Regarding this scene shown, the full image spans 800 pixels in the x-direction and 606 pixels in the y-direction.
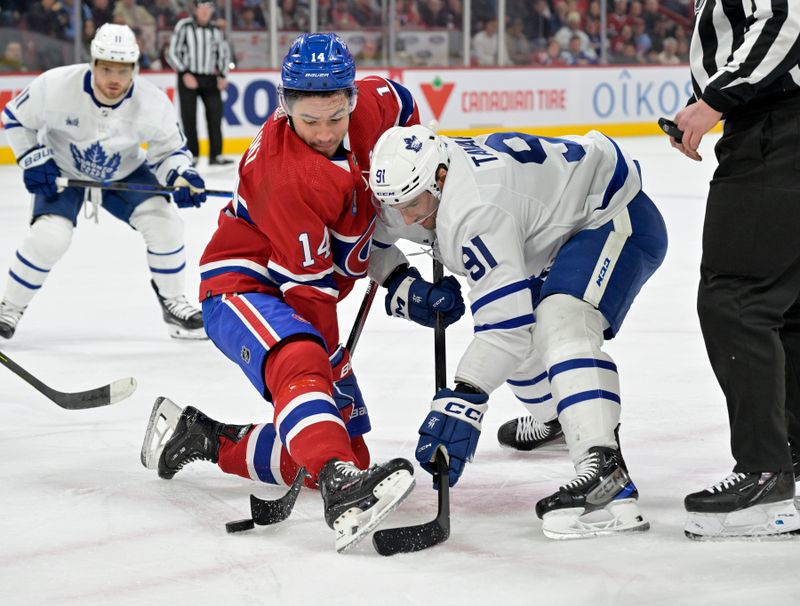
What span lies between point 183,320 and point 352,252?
1.89 meters

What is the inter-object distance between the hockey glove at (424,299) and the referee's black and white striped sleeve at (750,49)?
634 millimetres

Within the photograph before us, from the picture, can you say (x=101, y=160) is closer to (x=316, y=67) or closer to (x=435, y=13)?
(x=316, y=67)

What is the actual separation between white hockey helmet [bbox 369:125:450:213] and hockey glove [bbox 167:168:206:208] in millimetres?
2045

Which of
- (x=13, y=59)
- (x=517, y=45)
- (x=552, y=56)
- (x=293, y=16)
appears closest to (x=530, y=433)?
(x=13, y=59)

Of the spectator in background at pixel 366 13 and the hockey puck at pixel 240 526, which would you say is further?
the spectator in background at pixel 366 13

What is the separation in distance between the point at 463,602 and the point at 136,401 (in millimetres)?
1662

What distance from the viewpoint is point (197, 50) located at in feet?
28.8

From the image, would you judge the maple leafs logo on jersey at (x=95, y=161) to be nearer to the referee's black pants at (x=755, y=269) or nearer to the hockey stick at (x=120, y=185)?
the hockey stick at (x=120, y=185)

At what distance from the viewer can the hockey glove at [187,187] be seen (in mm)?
4203

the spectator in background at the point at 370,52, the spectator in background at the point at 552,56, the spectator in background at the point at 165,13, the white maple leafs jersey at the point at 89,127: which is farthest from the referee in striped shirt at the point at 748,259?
the spectator in background at the point at 552,56

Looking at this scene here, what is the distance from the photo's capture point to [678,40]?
12.3 m

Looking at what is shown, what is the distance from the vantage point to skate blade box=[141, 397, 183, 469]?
265 centimetres

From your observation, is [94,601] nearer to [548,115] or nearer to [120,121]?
[120,121]

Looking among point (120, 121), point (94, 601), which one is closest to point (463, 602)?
point (94, 601)
